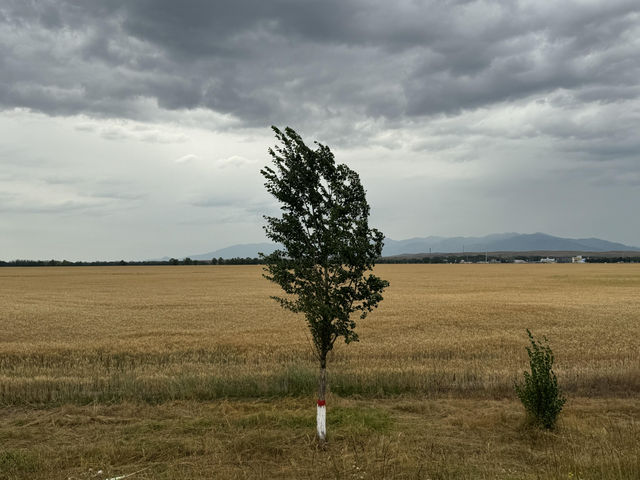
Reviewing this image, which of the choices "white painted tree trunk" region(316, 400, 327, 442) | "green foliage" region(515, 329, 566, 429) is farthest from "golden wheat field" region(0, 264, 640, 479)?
"green foliage" region(515, 329, 566, 429)

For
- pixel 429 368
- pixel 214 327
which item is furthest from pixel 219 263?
pixel 429 368

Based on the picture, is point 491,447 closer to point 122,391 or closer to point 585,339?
point 122,391

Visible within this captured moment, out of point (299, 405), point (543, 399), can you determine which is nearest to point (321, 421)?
point (299, 405)

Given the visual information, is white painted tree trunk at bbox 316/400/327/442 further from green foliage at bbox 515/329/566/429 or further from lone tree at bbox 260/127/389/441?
green foliage at bbox 515/329/566/429

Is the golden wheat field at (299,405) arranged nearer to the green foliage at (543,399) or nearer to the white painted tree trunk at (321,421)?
the white painted tree trunk at (321,421)

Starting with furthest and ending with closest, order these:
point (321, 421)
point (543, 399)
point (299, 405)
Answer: point (299, 405), point (543, 399), point (321, 421)

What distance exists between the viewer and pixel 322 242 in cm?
1029

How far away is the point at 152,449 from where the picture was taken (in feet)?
31.7

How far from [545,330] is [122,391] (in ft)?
76.6

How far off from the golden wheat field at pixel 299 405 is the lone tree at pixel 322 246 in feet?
5.77

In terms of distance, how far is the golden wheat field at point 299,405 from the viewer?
8.84 metres

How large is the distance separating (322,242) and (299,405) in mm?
5139

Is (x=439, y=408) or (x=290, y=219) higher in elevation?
(x=290, y=219)

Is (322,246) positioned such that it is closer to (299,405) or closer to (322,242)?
(322,242)
